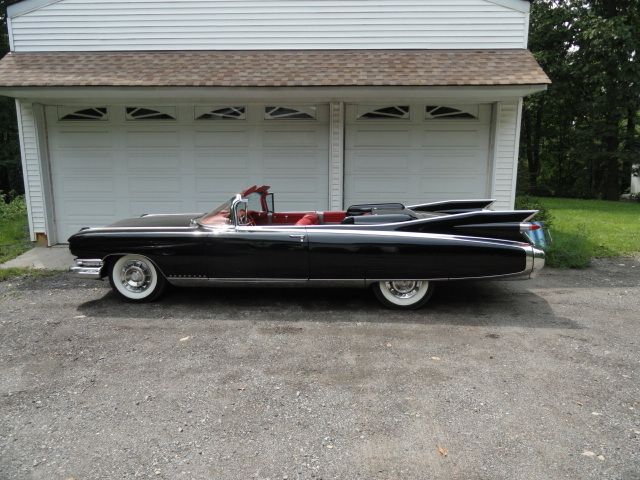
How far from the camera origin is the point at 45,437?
9.18 ft

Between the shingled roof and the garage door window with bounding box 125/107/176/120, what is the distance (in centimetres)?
78

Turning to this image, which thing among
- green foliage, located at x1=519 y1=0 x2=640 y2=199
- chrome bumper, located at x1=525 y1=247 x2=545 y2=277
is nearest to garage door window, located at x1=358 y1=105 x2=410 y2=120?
chrome bumper, located at x1=525 y1=247 x2=545 y2=277

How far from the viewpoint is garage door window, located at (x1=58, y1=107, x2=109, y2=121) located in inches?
330

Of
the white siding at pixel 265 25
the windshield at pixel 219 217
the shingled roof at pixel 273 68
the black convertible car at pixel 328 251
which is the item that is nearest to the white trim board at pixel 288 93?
the shingled roof at pixel 273 68

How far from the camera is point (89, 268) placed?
505 centimetres

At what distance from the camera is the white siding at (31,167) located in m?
8.16

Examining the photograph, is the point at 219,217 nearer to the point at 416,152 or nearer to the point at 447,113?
the point at 416,152

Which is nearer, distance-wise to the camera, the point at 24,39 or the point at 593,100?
the point at 24,39

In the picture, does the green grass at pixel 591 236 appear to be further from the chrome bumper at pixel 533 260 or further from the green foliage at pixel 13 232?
the green foliage at pixel 13 232

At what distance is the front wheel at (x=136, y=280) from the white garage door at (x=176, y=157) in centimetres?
343

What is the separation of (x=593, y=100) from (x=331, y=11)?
16775mm

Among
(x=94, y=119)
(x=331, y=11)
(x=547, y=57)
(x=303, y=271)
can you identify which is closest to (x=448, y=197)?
(x=331, y=11)

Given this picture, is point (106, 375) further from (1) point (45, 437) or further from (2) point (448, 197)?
(2) point (448, 197)

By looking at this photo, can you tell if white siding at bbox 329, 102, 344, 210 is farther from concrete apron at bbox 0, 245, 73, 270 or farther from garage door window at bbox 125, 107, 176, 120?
concrete apron at bbox 0, 245, 73, 270
